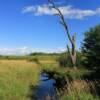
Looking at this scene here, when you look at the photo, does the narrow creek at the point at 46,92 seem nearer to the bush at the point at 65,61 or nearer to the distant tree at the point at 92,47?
the distant tree at the point at 92,47

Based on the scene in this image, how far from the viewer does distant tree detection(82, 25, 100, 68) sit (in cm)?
3004

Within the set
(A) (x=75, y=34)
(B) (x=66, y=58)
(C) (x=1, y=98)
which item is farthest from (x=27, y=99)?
(B) (x=66, y=58)

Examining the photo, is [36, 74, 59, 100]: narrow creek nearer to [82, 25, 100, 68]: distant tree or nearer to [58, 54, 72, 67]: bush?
[82, 25, 100, 68]: distant tree

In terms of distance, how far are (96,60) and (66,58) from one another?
2381 cm

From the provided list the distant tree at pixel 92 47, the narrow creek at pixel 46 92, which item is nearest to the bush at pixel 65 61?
the narrow creek at pixel 46 92

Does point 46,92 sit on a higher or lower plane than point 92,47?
lower

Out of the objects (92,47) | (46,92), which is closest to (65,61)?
(92,47)

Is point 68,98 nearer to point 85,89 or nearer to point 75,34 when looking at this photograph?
point 85,89

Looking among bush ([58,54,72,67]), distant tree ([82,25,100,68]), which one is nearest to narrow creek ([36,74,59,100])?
distant tree ([82,25,100,68])

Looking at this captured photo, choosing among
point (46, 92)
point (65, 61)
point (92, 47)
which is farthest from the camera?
point (65, 61)

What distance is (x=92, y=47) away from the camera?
106 feet

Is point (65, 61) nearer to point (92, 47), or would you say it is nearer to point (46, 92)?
point (92, 47)

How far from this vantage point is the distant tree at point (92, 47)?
30041 millimetres

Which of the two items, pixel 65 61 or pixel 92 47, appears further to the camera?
pixel 65 61
